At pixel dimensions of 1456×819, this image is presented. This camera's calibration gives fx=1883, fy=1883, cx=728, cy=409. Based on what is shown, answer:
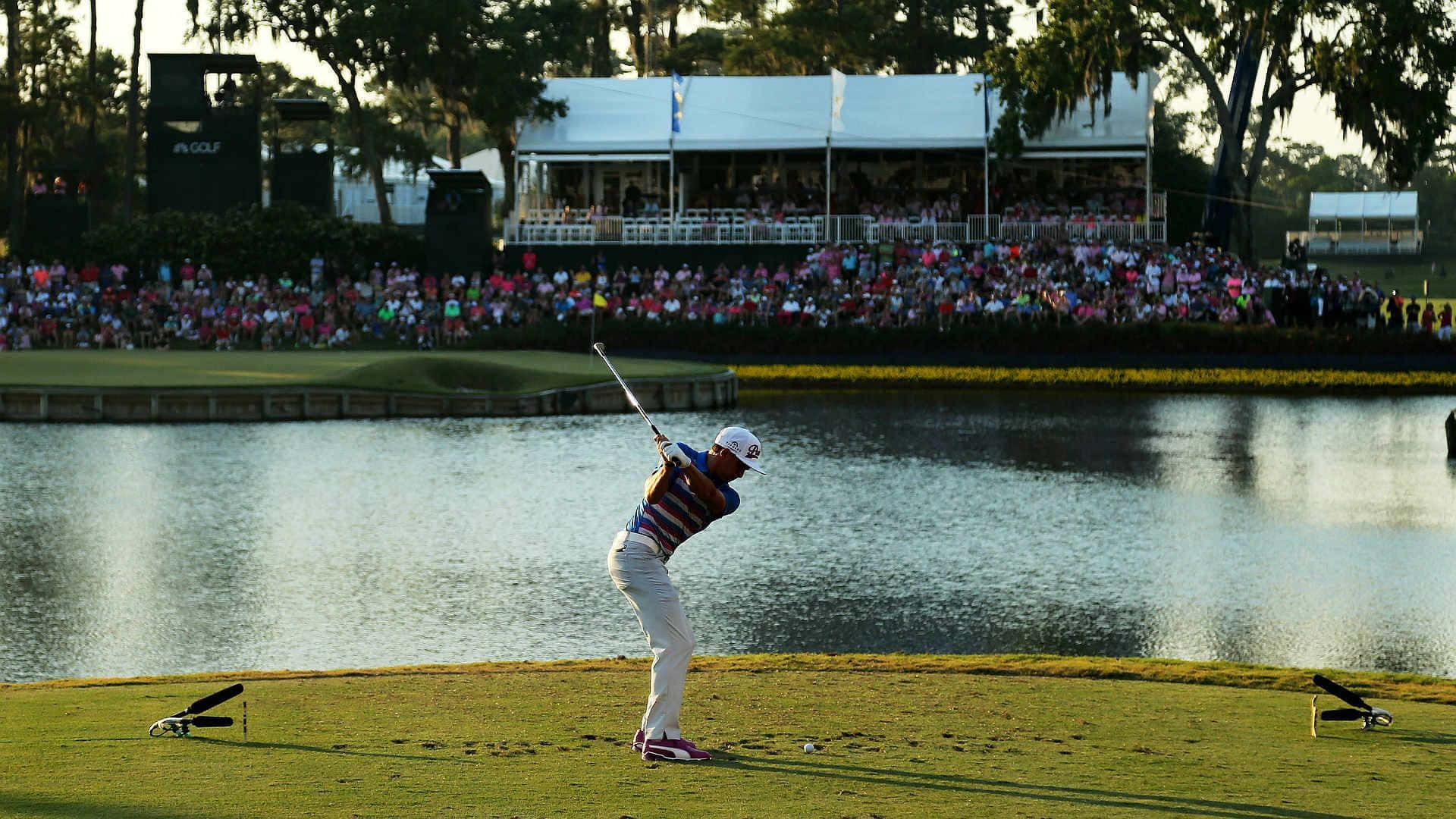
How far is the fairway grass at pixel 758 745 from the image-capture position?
775 cm

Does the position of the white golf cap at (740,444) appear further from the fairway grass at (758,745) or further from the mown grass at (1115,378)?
the mown grass at (1115,378)

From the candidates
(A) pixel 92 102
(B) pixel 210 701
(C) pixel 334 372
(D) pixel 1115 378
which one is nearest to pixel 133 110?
(A) pixel 92 102

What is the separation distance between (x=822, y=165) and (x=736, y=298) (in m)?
12.9

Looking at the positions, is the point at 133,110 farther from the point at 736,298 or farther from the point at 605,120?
the point at 736,298

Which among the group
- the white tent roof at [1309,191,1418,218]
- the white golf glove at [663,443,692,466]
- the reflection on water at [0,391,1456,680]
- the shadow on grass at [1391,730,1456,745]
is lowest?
the reflection on water at [0,391,1456,680]

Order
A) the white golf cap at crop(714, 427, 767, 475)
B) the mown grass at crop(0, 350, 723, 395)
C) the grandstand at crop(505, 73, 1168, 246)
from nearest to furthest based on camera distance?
the white golf cap at crop(714, 427, 767, 475) → the mown grass at crop(0, 350, 723, 395) → the grandstand at crop(505, 73, 1168, 246)

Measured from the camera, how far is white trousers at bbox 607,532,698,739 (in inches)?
339

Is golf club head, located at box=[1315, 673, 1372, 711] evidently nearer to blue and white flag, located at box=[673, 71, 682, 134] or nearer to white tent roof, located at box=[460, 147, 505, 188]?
blue and white flag, located at box=[673, 71, 682, 134]

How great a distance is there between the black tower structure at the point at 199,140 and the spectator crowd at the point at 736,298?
5.56 meters

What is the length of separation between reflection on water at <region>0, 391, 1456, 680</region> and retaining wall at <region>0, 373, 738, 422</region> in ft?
4.09

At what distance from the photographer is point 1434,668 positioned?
13.1m

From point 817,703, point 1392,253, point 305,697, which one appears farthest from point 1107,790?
point 1392,253

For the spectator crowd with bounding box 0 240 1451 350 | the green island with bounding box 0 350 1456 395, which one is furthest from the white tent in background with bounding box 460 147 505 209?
the green island with bounding box 0 350 1456 395

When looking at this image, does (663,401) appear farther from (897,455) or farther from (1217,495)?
(1217,495)
